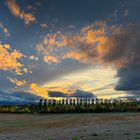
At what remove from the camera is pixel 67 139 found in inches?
1549

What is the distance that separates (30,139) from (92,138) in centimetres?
981

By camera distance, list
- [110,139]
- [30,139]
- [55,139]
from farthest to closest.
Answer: [30,139] < [55,139] < [110,139]

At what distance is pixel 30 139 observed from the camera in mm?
44531

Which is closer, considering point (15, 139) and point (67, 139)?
point (67, 139)

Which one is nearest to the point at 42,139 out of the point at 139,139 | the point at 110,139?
the point at 110,139

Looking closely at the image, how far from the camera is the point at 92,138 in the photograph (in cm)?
3922

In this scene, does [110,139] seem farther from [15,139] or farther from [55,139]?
[15,139]

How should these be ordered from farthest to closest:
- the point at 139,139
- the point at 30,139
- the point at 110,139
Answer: the point at 30,139, the point at 110,139, the point at 139,139

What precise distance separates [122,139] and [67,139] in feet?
22.3

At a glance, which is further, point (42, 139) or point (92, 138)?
point (42, 139)

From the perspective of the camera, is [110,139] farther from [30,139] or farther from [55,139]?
[30,139]

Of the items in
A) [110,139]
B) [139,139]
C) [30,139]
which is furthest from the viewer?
[30,139]

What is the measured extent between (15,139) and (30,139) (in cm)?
320

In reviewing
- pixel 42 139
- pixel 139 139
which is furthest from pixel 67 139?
pixel 139 139
